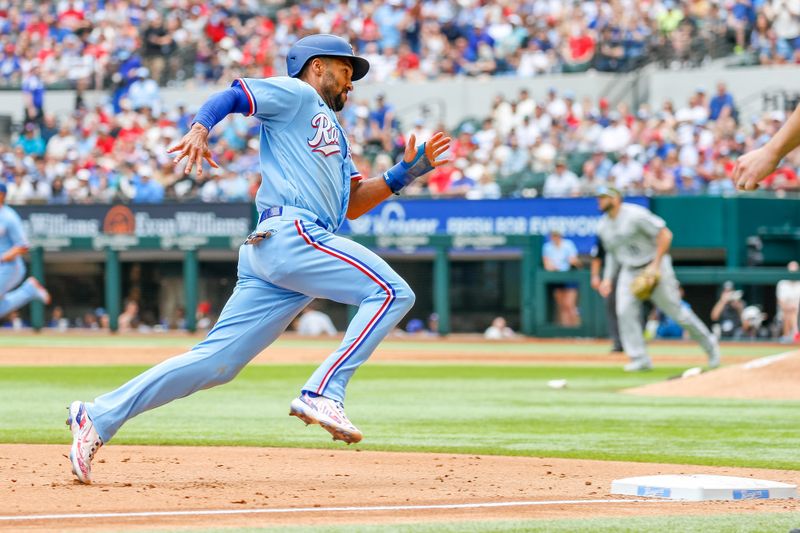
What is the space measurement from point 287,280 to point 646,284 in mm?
9250

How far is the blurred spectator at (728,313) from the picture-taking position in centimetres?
2178

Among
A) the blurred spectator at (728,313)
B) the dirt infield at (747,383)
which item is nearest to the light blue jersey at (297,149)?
the dirt infield at (747,383)

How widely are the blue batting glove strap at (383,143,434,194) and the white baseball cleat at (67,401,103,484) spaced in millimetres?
1840

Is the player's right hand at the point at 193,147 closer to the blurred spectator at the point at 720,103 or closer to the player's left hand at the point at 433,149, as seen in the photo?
the player's left hand at the point at 433,149

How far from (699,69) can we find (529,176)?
3.68 metres

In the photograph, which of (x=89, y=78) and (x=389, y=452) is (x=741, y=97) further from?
A: (x=389, y=452)

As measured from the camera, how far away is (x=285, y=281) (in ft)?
20.8

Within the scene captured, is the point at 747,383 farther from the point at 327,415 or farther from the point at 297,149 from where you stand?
the point at 327,415

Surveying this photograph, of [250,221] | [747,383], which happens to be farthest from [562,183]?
[747,383]

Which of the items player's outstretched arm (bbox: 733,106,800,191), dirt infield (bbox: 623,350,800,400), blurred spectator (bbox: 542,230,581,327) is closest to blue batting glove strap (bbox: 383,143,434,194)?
player's outstretched arm (bbox: 733,106,800,191)

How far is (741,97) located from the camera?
24984 mm

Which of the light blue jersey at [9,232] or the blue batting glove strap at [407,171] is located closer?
the blue batting glove strap at [407,171]

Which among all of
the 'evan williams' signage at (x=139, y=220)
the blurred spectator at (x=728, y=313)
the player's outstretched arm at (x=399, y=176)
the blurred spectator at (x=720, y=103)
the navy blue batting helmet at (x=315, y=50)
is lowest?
the blurred spectator at (x=728, y=313)

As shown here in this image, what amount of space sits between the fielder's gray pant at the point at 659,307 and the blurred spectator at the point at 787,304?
5823 mm
